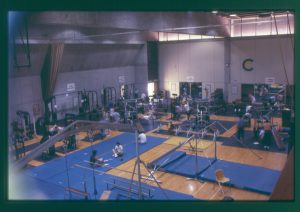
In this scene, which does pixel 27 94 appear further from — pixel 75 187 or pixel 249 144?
pixel 249 144

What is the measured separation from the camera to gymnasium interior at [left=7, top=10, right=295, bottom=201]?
7.63 meters

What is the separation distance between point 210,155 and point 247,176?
2.08 meters

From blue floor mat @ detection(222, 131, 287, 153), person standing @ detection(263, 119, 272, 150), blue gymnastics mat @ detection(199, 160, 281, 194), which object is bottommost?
blue gymnastics mat @ detection(199, 160, 281, 194)

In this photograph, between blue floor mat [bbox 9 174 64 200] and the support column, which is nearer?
blue floor mat [bbox 9 174 64 200]

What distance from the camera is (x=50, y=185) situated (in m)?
8.51

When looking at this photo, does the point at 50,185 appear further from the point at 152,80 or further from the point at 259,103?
the point at 152,80

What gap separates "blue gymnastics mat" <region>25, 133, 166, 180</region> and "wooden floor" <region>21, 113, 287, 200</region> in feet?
1.27

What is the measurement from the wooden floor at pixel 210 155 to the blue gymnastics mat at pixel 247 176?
0.18 m

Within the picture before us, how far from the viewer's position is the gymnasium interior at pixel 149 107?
7633 mm

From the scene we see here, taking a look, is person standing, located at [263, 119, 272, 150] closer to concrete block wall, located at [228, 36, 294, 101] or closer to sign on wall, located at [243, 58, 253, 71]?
concrete block wall, located at [228, 36, 294, 101]

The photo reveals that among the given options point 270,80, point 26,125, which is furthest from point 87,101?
point 270,80

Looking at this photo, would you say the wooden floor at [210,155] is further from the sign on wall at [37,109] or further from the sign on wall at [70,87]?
the sign on wall at [70,87]

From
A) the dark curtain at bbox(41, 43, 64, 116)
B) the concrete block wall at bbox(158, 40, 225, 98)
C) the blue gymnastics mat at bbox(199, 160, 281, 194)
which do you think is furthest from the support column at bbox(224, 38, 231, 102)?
the dark curtain at bbox(41, 43, 64, 116)

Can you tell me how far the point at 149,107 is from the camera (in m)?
18.3
